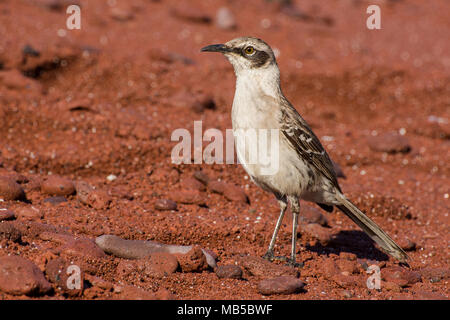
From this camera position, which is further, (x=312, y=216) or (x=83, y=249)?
(x=312, y=216)

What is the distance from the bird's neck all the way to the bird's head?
1.6 inches

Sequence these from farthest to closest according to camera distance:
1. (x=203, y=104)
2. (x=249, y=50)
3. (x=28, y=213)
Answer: (x=203, y=104) < (x=249, y=50) < (x=28, y=213)

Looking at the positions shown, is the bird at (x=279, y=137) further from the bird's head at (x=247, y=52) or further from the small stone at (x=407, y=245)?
the small stone at (x=407, y=245)

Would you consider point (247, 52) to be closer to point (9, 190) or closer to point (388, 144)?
point (9, 190)

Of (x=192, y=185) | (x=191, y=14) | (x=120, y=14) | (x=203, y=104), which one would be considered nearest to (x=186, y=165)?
(x=192, y=185)

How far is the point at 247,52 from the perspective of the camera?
603 cm

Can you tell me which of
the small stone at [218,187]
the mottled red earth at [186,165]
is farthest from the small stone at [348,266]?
the small stone at [218,187]

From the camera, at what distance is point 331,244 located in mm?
6707

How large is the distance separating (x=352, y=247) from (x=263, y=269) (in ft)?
6.11

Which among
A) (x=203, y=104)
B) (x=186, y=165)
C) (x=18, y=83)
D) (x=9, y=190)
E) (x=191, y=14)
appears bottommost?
(x=9, y=190)

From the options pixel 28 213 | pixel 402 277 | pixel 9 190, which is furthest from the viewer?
pixel 9 190

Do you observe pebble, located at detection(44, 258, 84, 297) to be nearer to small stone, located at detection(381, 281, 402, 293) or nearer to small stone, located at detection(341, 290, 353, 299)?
small stone, located at detection(341, 290, 353, 299)

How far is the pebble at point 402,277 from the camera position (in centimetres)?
571

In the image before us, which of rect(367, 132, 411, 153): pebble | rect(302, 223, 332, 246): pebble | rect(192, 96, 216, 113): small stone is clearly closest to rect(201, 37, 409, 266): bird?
rect(302, 223, 332, 246): pebble
